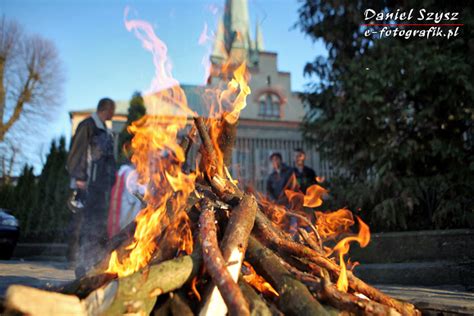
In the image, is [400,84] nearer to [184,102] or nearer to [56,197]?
[184,102]

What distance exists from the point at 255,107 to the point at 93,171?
23.2m

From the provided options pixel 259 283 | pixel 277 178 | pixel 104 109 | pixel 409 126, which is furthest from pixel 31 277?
pixel 409 126

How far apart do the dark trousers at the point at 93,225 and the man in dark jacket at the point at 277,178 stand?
3182 millimetres

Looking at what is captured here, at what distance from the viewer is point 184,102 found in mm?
3494

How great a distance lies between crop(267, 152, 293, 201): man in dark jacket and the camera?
724 cm

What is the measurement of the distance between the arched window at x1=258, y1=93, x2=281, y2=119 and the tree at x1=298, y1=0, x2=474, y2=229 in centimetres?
2054

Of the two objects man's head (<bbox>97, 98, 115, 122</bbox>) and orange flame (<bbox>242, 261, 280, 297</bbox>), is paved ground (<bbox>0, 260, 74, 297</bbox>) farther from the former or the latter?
man's head (<bbox>97, 98, 115, 122</bbox>)

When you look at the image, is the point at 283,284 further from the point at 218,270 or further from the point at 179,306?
the point at 179,306

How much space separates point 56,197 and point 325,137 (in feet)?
28.9

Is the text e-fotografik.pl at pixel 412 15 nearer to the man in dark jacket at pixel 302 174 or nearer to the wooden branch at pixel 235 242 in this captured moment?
the man in dark jacket at pixel 302 174

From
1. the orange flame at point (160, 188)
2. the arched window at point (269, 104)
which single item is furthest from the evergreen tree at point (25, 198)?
the arched window at point (269, 104)

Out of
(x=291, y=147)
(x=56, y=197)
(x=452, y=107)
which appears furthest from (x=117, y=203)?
(x=291, y=147)

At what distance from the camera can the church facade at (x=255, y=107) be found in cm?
506

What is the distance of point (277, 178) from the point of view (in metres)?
7.36
